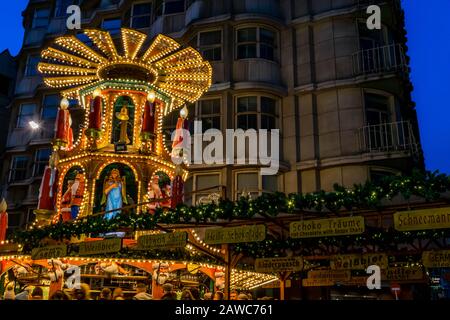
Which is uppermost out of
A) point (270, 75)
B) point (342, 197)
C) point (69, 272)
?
point (270, 75)

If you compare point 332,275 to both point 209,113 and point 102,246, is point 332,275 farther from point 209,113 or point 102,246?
point 209,113

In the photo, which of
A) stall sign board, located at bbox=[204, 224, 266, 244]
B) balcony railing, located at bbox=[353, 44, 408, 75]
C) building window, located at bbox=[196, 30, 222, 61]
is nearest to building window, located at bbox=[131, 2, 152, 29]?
building window, located at bbox=[196, 30, 222, 61]

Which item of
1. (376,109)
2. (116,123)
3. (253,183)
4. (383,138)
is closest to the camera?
(116,123)

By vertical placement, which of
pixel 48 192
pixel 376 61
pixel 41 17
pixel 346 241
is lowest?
pixel 346 241

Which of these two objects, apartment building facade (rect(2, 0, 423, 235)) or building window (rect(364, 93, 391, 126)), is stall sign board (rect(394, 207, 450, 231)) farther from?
building window (rect(364, 93, 391, 126))

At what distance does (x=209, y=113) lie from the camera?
2153cm

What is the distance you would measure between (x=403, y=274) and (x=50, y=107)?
76.2 ft

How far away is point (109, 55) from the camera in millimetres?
17422

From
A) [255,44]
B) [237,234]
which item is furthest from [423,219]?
[255,44]

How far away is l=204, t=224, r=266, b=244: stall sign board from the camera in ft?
29.0

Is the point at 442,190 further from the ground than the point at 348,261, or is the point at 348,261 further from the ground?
the point at 442,190
